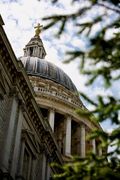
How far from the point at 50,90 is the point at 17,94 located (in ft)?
81.9

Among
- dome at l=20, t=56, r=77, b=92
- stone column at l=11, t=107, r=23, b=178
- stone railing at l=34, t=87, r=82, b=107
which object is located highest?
dome at l=20, t=56, r=77, b=92

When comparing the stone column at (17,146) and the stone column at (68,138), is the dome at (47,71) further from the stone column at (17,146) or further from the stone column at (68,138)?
the stone column at (17,146)

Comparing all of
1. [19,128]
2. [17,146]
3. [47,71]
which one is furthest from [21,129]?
[47,71]

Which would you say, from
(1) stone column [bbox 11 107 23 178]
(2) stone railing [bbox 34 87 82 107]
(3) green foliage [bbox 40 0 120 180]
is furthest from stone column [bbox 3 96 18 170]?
(2) stone railing [bbox 34 87 82 107]

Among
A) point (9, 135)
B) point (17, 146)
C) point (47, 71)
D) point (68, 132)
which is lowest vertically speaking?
point (17, 146)

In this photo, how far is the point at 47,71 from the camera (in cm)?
4978

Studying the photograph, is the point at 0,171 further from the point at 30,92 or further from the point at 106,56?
the point at 106,56

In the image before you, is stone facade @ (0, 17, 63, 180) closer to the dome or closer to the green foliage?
the green foliage

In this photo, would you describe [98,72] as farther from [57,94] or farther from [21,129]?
[57,94]

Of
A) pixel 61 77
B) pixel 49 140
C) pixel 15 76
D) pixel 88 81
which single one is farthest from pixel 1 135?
pixel 61 77

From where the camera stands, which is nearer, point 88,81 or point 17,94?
point 88,81

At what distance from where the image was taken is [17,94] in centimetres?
2038

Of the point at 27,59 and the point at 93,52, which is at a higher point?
the point at 27,59

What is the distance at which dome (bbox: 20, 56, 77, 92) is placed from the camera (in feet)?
161
